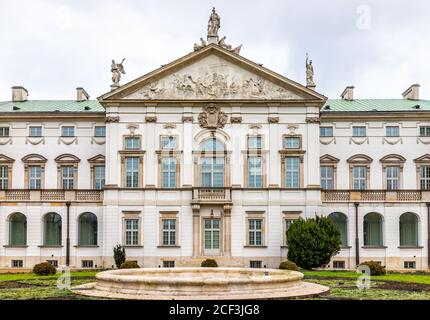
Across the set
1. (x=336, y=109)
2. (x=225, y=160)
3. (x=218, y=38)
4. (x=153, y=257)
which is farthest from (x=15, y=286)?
(x=336, y=109)

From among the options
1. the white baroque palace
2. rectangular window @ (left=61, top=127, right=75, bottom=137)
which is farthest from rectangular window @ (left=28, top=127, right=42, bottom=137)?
the white baroque palace

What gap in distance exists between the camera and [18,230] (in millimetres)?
50938

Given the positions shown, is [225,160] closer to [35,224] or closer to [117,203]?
[117,203]

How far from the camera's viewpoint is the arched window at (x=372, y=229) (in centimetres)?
5066

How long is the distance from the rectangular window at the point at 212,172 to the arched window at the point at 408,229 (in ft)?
48.7

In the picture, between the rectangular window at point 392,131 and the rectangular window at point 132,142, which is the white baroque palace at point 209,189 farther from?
the rectangular window at point 392,131

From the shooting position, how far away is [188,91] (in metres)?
48.6

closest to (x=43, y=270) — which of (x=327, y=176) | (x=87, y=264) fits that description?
(x=87, y=264)

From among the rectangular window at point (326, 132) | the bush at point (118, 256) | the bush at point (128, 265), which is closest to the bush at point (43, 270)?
the bush at point (128, 265)

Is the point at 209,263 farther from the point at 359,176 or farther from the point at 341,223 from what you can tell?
the point at 359,176

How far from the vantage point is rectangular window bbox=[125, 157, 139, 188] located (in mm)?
48219

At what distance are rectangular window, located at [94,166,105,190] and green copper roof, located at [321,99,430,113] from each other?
732 inches

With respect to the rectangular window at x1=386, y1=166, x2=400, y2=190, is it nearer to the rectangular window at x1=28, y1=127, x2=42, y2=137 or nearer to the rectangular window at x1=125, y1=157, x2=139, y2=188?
the rectangular window at x1=125, y1=157, x2=139, y2=188
